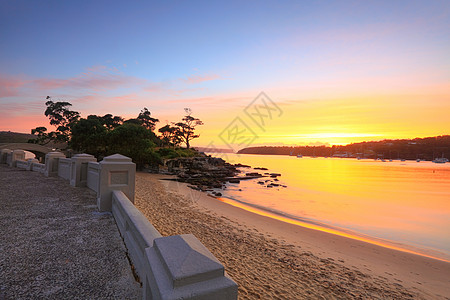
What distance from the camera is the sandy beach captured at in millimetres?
5750

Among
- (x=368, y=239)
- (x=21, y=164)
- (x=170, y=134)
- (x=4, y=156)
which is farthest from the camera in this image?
(x=170, y=134)

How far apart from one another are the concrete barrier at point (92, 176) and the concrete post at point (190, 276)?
8.92m

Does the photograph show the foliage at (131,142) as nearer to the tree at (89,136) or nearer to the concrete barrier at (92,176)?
the tree at (89,136)

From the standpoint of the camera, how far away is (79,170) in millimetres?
10188

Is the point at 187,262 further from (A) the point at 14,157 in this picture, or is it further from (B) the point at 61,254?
(A) the point at 14,157

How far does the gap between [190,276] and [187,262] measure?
0.40 feet

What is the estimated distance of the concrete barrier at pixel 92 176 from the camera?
30.4ft

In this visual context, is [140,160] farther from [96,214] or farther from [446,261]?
[446,261]

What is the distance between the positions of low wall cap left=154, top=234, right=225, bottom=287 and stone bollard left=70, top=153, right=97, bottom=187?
409 inches

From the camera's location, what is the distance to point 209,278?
5.55ft

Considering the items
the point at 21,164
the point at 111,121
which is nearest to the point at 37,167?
the point at 21,164

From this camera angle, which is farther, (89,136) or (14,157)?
(89,136)

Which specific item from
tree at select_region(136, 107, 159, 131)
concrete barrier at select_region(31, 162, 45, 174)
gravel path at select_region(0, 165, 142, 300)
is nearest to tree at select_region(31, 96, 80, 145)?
tree at select_region(136, 107, 159, 131)

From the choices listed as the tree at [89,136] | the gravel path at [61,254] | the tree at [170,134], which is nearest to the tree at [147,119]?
the tree at [170,134]
